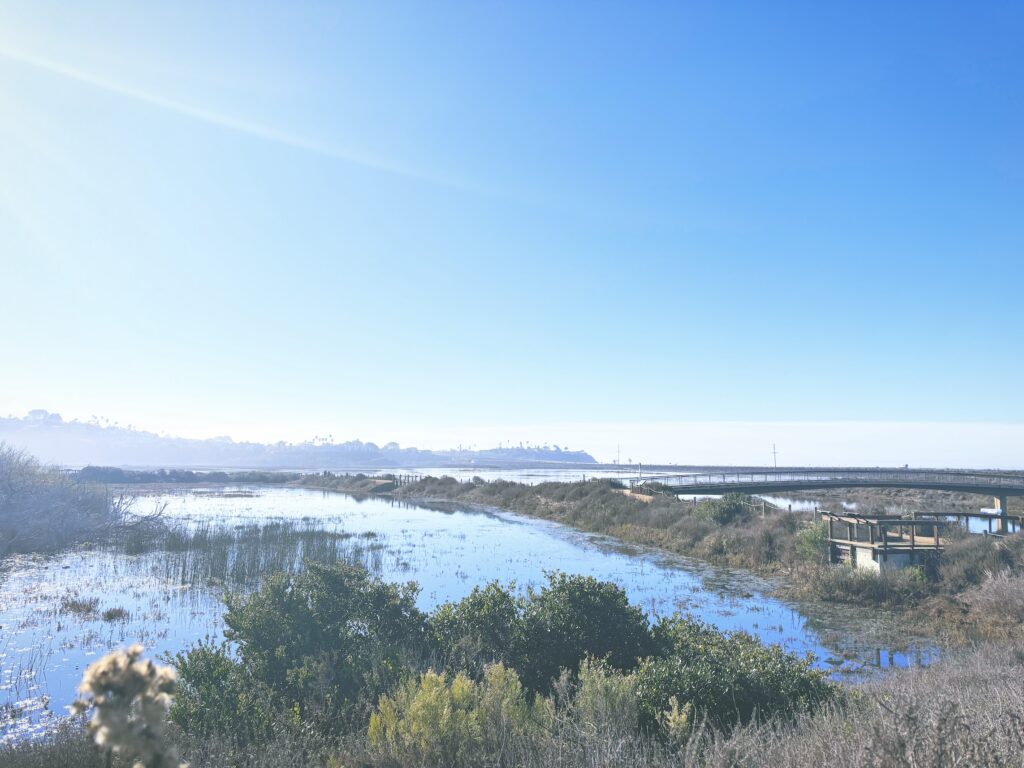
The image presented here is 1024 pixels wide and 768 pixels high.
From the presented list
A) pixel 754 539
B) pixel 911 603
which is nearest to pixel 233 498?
pixel 754 539

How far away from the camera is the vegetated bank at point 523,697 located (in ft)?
16.2

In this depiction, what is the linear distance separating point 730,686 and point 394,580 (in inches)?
581

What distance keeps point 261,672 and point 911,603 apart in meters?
17.5

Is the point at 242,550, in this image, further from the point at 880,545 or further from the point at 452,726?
the point at 880,545

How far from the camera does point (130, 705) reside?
170 cm

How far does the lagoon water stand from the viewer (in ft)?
41.0

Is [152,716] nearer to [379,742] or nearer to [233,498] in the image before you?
[379,742]

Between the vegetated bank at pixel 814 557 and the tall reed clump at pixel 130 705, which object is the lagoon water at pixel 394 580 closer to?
the vegetated bank at pixel 814 557

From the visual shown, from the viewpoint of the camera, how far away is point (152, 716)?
1.59m

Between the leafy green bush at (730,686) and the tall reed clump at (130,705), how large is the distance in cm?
559

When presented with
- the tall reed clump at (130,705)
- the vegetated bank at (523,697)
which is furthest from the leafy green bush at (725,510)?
the tall reed clump at (130,705)

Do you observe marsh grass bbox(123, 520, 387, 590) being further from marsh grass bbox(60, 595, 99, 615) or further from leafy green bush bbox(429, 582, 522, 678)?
leafy green bush bbox(429, 582, 522, 678)

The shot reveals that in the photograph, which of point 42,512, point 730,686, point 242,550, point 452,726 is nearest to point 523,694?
point 452,726

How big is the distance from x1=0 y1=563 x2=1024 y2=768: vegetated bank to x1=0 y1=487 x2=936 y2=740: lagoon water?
3200 mm
